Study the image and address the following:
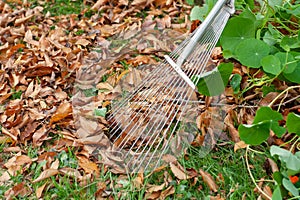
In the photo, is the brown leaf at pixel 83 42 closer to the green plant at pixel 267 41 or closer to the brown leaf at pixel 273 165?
the green plant at pixel 267 41

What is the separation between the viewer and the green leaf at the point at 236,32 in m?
1.61

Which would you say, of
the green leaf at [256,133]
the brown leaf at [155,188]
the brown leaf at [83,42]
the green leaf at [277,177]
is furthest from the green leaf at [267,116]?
the brown leaf at [83,42]

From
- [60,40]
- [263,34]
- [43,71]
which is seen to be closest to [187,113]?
[263,34]

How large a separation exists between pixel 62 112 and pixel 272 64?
763 millimetres

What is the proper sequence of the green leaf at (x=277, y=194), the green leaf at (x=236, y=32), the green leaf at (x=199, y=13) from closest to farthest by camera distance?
the green leaf at (x=277, y=194), the green leaf at (x=236, y=32), the green leaf at (x=199, y=13)

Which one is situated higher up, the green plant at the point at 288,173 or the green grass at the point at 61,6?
the green grass at the point at 61,6

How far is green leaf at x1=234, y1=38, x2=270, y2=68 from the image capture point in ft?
5.08

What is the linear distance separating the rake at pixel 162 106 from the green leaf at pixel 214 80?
0.09 feet

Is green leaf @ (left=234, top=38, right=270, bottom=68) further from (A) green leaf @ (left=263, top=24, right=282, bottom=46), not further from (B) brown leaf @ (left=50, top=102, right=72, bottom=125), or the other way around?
(B) brown leaf @ (left=50, top=102, right=72, bottom=125)

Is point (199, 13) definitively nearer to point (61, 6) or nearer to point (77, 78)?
point (77, 78)

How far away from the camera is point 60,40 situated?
6.97ft

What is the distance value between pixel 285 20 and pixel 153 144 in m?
0.67

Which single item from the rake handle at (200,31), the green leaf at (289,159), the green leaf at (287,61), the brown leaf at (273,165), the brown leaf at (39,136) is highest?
the rake handle at (200,31)

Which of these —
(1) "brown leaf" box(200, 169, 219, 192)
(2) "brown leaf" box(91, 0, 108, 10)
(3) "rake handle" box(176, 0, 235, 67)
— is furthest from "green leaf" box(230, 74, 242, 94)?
(2) "brown leaf" box(91, 0, 108, 10)
